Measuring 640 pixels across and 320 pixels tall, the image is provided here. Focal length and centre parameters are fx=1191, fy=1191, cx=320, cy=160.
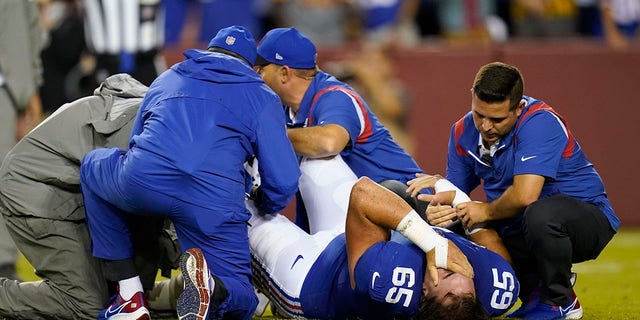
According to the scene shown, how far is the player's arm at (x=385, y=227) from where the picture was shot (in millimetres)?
5223

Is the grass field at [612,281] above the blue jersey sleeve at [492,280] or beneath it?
beneath

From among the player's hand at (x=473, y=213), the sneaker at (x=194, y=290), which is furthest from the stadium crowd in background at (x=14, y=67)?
the player's hand at (x=473, y=213)

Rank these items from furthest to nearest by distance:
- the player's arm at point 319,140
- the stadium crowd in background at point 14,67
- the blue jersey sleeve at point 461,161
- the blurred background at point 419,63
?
1. the blurred background at point 419,63
2. the stadium crowd in background at point 14,67
3. the blue jersey sleeve at point 461,161
4. the player's arm at point 319,140

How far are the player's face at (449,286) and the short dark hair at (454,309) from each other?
15 millimetres

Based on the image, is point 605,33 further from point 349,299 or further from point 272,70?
point 349,299

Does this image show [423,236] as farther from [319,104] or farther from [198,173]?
[319,104]

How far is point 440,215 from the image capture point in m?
5.92

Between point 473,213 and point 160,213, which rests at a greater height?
point 160,213

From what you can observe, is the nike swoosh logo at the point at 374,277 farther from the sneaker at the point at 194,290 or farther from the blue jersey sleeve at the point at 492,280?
the sneaker at the point at 194,290

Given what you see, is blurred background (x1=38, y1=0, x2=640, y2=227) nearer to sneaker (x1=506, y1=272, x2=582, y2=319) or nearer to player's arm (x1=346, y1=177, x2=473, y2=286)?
sneaker (x1=506, y1=272, x2=582, y2=319)

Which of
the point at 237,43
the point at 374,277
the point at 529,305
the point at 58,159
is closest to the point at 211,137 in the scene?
the point at 237,43

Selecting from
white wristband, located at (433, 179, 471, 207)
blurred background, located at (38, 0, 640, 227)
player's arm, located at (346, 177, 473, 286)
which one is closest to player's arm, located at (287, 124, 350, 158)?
white wristband, located at (433, 179, 471, 207)

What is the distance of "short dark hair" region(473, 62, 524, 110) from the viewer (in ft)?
19.0

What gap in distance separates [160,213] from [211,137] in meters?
0.42
